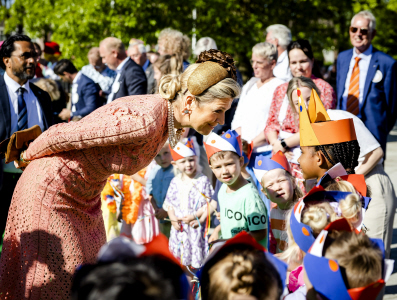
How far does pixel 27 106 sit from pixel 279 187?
8.41 feet

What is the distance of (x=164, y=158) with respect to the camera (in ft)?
17.0

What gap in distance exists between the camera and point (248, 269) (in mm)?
1583

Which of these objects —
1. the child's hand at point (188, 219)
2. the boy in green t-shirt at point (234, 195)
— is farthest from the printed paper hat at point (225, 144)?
the child's hand at point (188, 219)

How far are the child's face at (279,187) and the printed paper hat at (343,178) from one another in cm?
115

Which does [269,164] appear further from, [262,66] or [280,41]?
[280,41]

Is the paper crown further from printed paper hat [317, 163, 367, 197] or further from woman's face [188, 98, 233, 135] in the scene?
woman's face [188, 98, 233, 135]

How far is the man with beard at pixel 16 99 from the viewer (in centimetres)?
426

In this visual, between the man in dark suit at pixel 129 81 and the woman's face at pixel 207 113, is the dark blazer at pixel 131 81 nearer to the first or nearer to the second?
the man in dark suit at pixel 129 81

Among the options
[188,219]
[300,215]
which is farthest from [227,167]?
[300,215]

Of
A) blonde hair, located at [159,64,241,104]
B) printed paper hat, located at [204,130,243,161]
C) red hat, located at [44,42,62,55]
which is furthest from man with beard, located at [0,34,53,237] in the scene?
red hat, located at [44,42,62,55]

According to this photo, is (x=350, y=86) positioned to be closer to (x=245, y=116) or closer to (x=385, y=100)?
(x=385, y=100)

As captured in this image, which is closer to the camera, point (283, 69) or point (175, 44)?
point (283, 69)

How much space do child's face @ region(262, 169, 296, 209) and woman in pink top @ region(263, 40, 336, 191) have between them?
1.64ft

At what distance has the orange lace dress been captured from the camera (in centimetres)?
235
